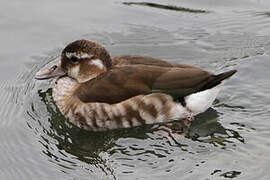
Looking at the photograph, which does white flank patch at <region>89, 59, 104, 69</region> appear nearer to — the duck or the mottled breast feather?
the duck

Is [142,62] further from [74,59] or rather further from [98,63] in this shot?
[74,59]

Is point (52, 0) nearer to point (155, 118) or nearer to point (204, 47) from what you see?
point (204, 47)

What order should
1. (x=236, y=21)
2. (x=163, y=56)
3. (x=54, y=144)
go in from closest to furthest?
1. (x=54, y=144)
2. (x=163, y=56)
3. (x=236, y=21)

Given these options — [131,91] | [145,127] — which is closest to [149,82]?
[131,91]

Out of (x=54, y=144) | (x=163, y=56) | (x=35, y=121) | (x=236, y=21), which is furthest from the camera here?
(x=236, y=21)

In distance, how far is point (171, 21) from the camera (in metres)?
10.9

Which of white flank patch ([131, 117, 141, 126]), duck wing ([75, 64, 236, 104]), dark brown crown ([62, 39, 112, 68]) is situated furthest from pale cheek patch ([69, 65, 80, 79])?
white flank patch ([131, 117, 141, 126])

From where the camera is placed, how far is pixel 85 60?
816cm

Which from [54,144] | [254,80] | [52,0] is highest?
[52,0]

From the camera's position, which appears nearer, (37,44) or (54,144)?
(54,144)

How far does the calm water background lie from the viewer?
7.20m

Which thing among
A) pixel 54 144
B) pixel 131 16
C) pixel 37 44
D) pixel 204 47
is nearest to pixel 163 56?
pixel 204 47

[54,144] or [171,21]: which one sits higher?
[171,21]

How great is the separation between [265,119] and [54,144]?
2870 millimetres
